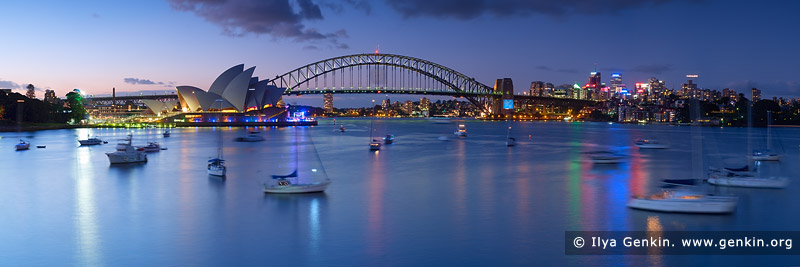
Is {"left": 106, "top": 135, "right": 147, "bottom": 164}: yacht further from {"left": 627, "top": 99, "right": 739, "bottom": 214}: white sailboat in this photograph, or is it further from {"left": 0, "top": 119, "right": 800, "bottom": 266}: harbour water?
{"left": 627, "top": 99, "right": 739, "bottom": 214}: white sailboat

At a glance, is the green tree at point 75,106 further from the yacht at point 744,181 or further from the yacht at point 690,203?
the yacht at point 690,203

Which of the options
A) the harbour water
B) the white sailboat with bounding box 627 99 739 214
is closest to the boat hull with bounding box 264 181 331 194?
the harbour water

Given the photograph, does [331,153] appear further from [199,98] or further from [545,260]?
[199,98]

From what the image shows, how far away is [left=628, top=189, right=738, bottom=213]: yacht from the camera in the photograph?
17.2 m

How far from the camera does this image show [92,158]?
3962cm

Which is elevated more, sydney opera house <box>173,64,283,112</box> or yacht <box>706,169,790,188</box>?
sydney opera house <box>173,64,283,112</box>

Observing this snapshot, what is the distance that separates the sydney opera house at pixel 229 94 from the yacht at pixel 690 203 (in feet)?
292

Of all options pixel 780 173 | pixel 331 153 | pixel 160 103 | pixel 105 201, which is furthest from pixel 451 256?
pixel 160 103

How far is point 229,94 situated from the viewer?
103 m

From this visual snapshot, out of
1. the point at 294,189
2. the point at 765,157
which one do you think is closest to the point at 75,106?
the point at 294,189

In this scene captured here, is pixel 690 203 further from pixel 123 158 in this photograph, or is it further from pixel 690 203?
pixel 123 158

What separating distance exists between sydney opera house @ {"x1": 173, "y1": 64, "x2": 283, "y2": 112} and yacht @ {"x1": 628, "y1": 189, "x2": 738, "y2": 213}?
292 feet

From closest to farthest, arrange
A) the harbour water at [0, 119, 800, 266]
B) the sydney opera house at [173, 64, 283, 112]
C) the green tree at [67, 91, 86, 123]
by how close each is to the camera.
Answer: the harbour water at [0, 119, 800, 266]
the sydney opera house at [173, 64, 283, 112]
the green tree at [67, 91, 86, 123]

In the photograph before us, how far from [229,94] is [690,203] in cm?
9409
